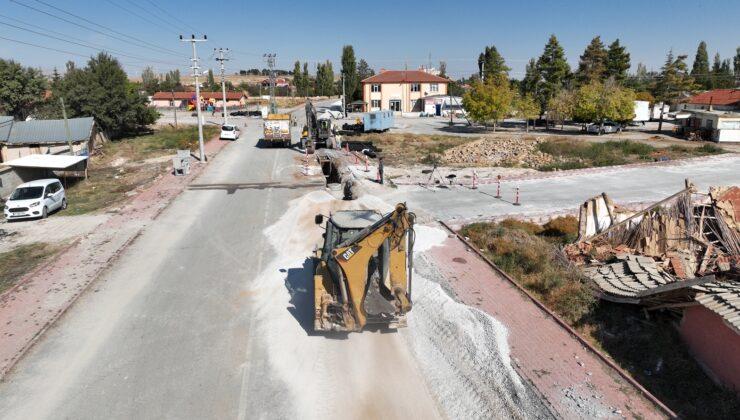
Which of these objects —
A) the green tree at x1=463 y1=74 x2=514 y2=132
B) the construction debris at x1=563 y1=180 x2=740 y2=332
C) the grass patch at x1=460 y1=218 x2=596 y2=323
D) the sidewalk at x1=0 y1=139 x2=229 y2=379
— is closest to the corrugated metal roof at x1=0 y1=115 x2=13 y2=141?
the sidewalk at x1=0 y1=139 x2=229 y2=379

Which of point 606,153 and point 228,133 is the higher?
point 228,133

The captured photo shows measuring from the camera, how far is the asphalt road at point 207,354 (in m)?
8.59

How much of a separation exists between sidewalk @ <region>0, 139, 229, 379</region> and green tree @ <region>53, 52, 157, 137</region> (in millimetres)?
26887

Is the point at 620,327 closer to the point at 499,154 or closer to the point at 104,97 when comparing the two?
the point at 499,154

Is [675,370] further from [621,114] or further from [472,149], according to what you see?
[621,114]

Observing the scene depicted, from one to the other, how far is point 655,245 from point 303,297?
10.6m

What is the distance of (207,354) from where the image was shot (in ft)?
33.5

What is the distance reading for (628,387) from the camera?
28.6 feet

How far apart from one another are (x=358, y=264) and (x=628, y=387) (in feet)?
17.7

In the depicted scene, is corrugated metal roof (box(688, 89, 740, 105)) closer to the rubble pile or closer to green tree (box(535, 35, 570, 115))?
green tree (box(535, 35, 570, 115))

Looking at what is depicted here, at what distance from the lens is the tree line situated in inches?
1823

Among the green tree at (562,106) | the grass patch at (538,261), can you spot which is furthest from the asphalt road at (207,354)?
the green tree at (562,106)

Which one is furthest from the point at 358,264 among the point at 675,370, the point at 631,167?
the point at 631,167

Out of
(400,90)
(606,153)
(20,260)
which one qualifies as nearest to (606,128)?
(606,153)
